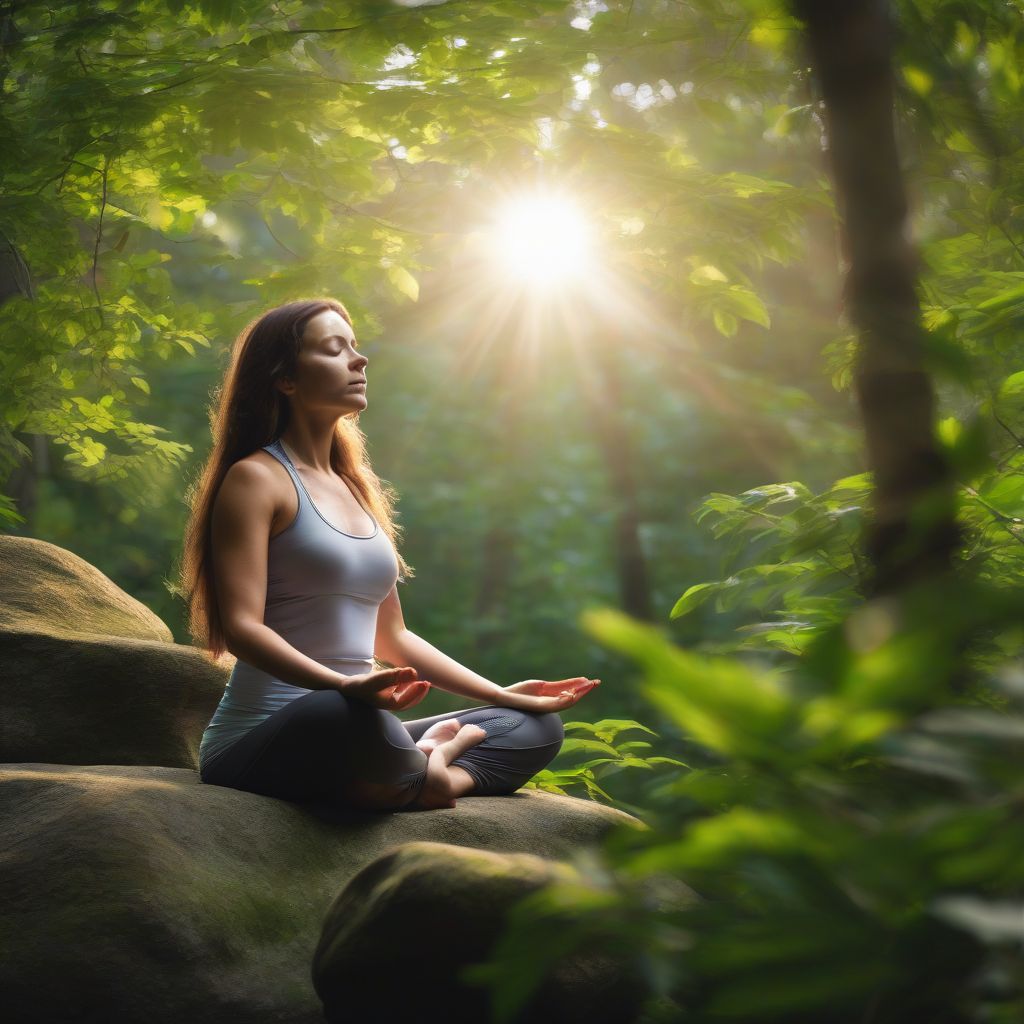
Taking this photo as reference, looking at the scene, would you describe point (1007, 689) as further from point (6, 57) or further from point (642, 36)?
point (6, 57)

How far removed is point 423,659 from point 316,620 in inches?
21.3

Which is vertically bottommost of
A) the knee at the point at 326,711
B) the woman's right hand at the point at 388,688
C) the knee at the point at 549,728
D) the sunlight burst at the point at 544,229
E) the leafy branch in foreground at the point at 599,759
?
the leafy branch in foreground at the point at 599,759

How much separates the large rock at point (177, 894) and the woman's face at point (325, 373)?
120 cm

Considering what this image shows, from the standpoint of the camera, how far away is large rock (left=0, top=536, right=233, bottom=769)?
3.50 metres

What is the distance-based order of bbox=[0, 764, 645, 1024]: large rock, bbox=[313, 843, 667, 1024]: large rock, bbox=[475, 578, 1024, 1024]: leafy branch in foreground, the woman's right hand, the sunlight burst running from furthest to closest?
the sunlight burst → the woman's right hand → bbox=[0, 764, 645, 1024]: large rock → bbox=[313, 843, 667, 1024]: large rock → bbox=[475, 578, 1024, 1024]: leafy branch in foreground

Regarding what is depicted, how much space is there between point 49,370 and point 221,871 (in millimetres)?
2746

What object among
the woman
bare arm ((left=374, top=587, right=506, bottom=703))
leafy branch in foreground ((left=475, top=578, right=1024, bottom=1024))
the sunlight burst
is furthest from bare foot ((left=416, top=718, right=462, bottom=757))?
leafy branch in foreground ((left=475, top=578, right=1024, bottom=1024))

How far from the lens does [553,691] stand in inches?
139

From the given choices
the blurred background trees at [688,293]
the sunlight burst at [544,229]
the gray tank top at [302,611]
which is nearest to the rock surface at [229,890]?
the gray tank top at [302,611]

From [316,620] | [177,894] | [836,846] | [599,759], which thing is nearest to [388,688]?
[316,620]

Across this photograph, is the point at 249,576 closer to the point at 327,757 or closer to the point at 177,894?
the point at 327,757

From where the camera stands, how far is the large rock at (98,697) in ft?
11.5

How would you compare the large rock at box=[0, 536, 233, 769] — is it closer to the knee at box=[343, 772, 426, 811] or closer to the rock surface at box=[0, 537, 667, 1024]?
the rock surface at box=[0, 537, 667, 1024]

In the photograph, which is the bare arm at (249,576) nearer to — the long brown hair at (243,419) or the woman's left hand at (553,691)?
the long brown hair at (243,419)
